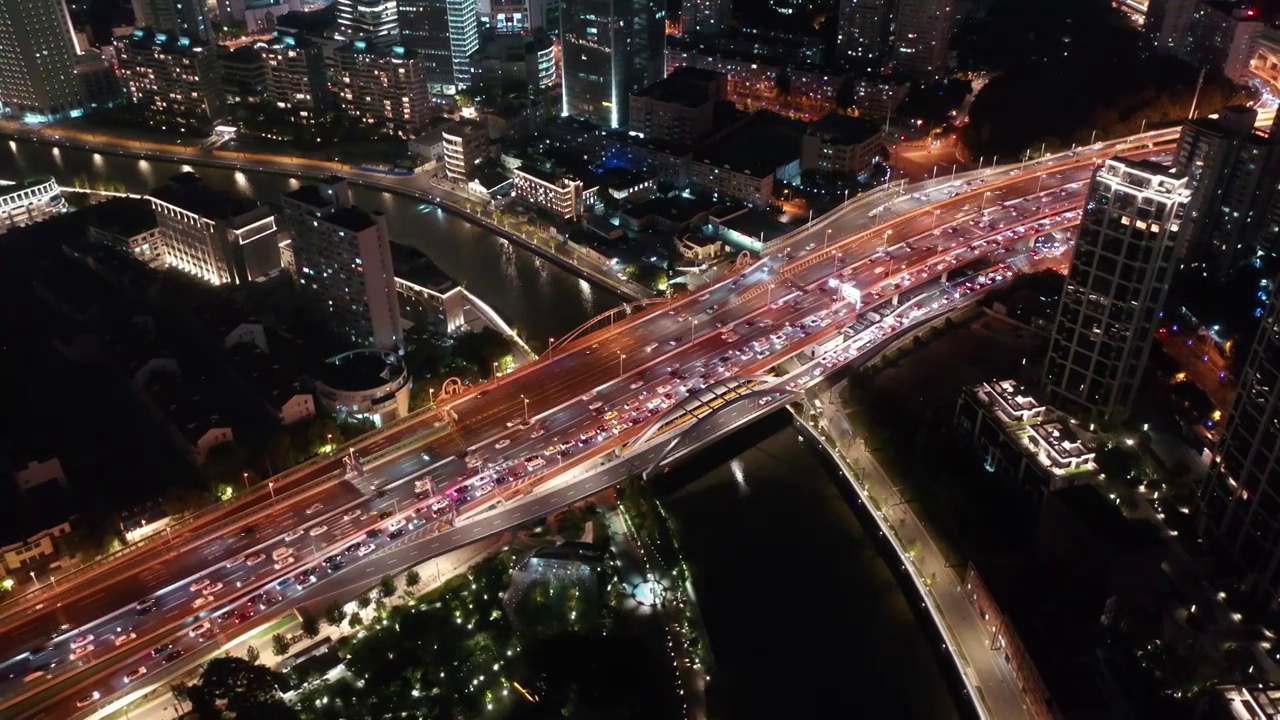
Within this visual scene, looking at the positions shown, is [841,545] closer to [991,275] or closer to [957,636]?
[957,636]

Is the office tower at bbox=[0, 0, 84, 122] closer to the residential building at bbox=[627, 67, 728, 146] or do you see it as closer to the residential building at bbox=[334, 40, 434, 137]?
the residential building at bbox=[334, 40, 434, 137]

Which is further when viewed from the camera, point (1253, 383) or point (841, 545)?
point (841, 545)

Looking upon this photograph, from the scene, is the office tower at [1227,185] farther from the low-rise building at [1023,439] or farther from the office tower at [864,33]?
the office tower at [864,33]

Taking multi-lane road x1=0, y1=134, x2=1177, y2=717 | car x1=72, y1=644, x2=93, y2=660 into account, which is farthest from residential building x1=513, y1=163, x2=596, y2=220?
car x1=72, y1=644, x2=93, y2=660

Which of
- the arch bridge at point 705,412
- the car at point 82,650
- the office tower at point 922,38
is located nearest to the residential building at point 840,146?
the office tower at point 922,38

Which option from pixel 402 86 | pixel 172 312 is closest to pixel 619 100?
pixel 402 86

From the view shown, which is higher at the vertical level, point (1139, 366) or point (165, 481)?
point (1139, 366)
